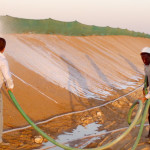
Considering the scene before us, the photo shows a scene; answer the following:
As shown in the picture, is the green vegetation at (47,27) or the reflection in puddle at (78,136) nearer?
the reflection in puddle at (78,136)

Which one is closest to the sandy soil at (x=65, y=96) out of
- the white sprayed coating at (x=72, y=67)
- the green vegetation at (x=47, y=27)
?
the white sprayed coating at (x=72, y=67)

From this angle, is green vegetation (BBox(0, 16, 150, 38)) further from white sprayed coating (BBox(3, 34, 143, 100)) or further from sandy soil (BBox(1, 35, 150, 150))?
sandy soil (BBox(1, 35, 150, 150))

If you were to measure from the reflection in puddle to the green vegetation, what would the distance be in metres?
9.78

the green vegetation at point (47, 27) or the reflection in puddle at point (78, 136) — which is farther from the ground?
the green vegetation at point (47, 27)

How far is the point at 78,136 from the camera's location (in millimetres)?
5066

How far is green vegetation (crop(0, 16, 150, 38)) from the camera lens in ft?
46.8

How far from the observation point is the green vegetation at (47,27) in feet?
46.8

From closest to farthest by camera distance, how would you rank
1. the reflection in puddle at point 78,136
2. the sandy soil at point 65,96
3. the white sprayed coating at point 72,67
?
the reflection in puddle at point 78,136, the sandy soil at point 65,96, the white sprayed coating at point 72,67

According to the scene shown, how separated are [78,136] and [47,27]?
12.9m

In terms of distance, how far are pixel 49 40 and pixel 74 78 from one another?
18.3 feet

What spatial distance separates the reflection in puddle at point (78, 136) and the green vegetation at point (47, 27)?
9781mm

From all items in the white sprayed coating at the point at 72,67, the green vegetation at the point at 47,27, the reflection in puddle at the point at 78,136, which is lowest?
the reflection in puddle at the point at 78,136

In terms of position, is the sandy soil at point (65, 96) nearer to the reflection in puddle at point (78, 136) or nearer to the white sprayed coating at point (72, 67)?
the white sprayed coating at point (72, 67)

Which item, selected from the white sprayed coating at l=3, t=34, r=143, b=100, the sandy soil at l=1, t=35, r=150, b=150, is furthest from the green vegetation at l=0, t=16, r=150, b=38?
the sandy soil at l=1, t=35, r=150, b=150
